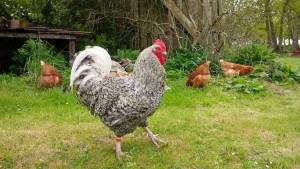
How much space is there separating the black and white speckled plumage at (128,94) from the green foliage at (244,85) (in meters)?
4.55

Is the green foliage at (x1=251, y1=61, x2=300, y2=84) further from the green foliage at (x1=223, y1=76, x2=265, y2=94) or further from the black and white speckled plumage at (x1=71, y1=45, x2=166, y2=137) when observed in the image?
the black and white speckled plumage at (x1=71, y1=45, x2=166, y2=137)

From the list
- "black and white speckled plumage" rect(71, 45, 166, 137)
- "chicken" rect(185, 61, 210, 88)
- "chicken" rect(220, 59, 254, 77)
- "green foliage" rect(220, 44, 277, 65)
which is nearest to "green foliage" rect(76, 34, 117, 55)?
"green foliage" rect(220, 44, 277, 65)

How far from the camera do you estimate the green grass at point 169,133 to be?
4.37m

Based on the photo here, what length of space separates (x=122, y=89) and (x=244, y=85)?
16.5ft

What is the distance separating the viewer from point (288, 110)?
6.99 meters

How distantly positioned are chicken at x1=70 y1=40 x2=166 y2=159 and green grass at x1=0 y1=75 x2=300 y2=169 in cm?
59

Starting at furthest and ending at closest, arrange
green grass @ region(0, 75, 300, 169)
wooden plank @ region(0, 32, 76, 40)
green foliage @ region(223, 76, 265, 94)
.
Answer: wooden plank @ region(0, 32, 76, 40), green foliage @ region(223, 76, 265, 94), green grass @ region(0, 75, 300, 169)

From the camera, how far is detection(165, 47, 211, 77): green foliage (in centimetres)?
1009

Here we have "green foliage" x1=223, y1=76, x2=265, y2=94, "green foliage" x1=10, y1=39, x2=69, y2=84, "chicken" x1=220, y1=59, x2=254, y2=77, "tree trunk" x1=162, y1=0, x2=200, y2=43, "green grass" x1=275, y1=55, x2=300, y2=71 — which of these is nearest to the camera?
"green foliage" x1=223, y1=76, x2=265, y2=94

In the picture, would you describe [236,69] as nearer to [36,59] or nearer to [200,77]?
[200,77]

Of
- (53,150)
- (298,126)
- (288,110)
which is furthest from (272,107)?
(53,150)

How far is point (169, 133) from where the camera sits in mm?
5395

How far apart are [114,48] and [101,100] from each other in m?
8.94

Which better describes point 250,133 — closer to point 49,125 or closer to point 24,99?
point 49,125
